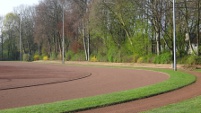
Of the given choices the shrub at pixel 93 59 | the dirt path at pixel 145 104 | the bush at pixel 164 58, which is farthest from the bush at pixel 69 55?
the dirt path at pixel 145 104

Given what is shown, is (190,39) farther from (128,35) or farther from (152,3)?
(128,35)

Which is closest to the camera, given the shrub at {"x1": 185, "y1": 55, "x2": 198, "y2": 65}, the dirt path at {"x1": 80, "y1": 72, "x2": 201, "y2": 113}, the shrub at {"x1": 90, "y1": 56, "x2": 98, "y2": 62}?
the dirt path at {"x1": 80, "y1": 72, "x2": 201, "y2": 113}

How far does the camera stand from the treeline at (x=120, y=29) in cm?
4158

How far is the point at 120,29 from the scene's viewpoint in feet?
185

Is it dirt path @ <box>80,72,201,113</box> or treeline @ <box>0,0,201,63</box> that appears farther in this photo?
treeline @ <box>0,0,201,63</box>

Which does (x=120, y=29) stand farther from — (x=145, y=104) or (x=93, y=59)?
(x=145, y=104)

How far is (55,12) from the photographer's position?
74875 millimetres

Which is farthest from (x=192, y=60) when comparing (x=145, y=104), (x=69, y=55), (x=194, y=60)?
(x=69, y=55)

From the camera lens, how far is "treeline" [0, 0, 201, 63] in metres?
41.6

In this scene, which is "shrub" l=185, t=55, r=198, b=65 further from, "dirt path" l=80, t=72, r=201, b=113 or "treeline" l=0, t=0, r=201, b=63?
"dirt path" l=80, t=72, r=201, b=113

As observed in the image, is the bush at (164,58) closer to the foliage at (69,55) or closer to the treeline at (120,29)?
the treeline at (120,29)

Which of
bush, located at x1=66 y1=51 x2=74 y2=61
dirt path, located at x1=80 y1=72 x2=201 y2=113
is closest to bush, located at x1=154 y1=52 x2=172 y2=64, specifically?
dirt path, located at x1=80 y1=72 x2=201 y2=113

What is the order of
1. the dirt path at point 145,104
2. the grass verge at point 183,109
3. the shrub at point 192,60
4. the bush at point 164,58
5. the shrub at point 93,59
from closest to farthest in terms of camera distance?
the grass verge at point 183,109, the dirt path at point 145,104, the shrub at point 192,60, the bush at point 164,58, the shrub at point 93,59

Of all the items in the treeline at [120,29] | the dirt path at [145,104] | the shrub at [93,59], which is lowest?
the dirt path at [145,104]
